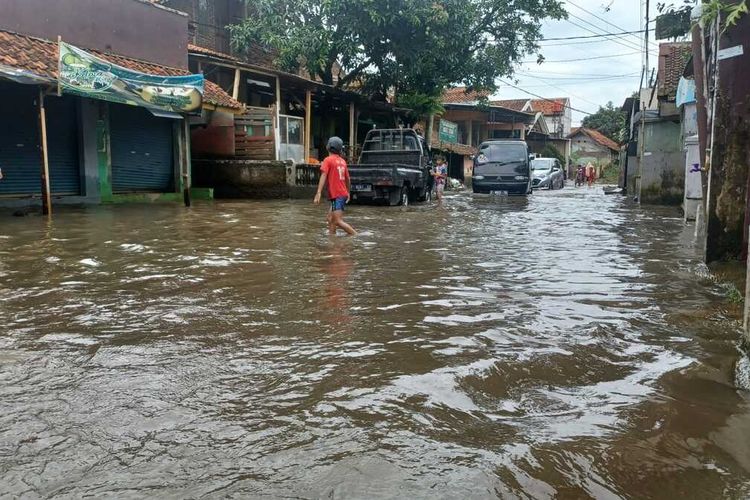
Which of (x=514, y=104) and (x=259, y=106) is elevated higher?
(x=514, y=104)

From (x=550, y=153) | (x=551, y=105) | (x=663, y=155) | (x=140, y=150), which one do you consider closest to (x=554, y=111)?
(x=551, y=105)

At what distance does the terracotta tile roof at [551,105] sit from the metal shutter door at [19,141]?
4789 centimetres

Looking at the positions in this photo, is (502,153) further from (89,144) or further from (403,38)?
(89,144)

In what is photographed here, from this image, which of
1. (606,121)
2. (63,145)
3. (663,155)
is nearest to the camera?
(63,145)

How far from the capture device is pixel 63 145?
1426 centimetres

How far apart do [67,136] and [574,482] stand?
14.8 m

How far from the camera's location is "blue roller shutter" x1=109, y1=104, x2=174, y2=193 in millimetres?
15594

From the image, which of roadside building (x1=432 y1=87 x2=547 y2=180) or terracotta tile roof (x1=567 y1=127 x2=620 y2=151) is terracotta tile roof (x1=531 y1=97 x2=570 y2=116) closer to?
terracotta tile roof (x1=567 y1=127 x2=620 y2=151)

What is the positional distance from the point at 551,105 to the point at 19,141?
5013 cm

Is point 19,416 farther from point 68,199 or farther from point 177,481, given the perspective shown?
point 68,199

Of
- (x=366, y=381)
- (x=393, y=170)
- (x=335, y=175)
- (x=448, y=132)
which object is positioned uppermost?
(x=448, y=132)

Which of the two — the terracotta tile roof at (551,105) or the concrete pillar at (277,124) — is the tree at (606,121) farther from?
the concrete pillar at (277,124)

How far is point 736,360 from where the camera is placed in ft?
11.6

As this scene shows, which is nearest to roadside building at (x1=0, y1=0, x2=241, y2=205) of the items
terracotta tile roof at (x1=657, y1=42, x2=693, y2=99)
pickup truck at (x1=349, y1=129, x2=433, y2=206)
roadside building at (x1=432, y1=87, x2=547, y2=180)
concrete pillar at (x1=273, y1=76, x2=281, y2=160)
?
concrete pillar at (x1=273, y1=76, x2=281, y2=160)
